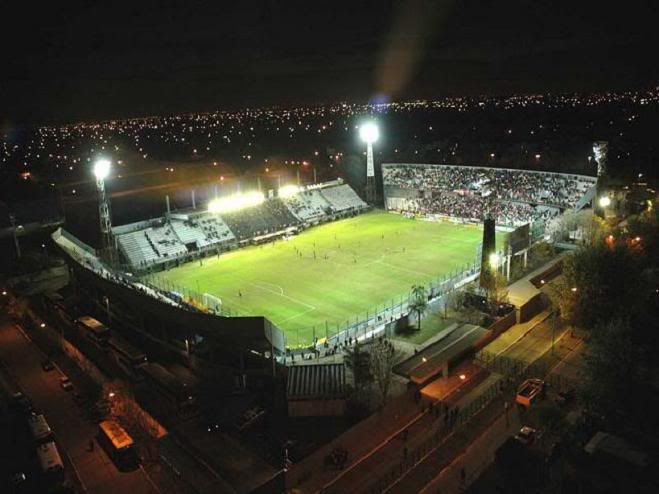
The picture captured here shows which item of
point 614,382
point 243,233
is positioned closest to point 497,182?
point 243,233

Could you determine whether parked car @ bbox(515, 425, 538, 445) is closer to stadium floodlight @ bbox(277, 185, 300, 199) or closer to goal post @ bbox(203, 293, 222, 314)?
goal post @ bbox(203, 293, 222, 314)

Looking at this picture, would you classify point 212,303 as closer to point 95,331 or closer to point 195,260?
point 95,331

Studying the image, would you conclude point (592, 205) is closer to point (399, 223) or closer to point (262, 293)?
point (399, 223)

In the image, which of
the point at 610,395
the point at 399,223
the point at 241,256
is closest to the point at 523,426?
the point at 610,395

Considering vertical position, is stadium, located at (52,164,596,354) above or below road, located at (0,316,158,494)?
above

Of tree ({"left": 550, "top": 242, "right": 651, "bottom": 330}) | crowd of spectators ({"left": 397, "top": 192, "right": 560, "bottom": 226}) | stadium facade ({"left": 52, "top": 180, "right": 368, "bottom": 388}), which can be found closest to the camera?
stadium facade ({"left": 52, "top": 180, "right": 368, "bottom": 388})

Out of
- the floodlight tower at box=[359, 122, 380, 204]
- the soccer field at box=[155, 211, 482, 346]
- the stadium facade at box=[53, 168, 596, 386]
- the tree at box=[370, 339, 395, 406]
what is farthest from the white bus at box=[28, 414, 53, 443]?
the floodlight tower at box=[359, 122, 380, 204]
